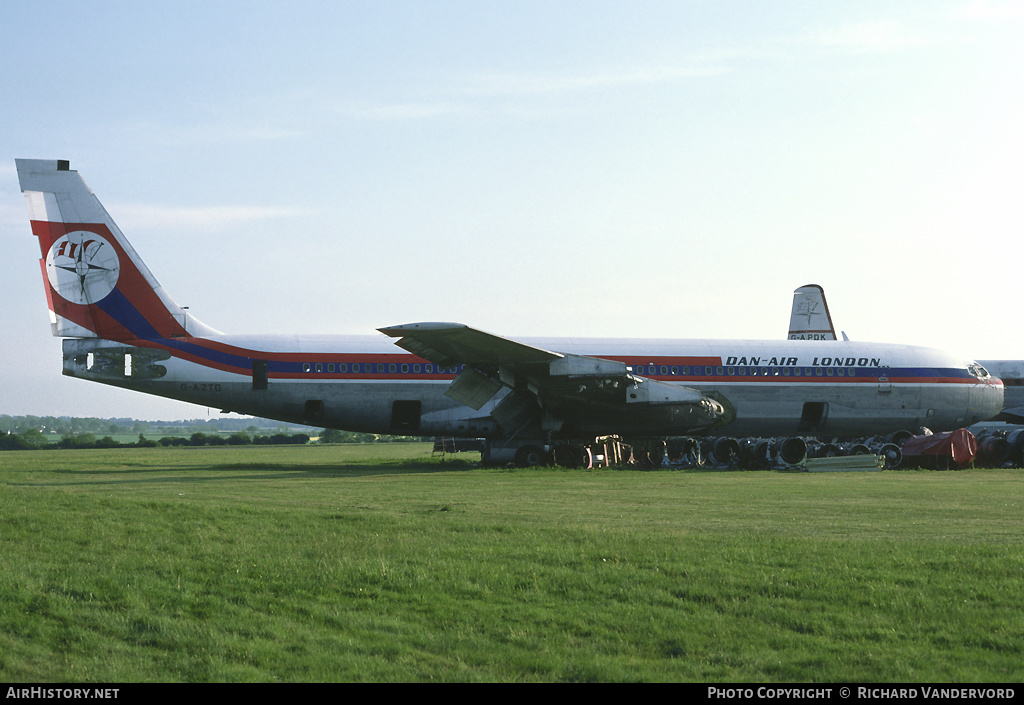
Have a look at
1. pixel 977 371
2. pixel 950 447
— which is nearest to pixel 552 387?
pixel 950 447

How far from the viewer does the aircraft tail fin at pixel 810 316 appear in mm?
51625

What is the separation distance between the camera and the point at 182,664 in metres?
6.11

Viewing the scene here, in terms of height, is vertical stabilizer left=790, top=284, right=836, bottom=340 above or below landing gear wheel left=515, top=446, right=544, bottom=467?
above

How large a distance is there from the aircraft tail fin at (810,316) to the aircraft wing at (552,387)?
86.4 ft

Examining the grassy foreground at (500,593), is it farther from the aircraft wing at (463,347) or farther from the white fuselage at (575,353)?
the white fuselage at (575,353)

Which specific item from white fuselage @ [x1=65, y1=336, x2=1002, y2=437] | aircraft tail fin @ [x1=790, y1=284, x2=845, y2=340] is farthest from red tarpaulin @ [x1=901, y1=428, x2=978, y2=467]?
aircraft tail fin @ [x1=790, y1=284, x2=845, y2=340]

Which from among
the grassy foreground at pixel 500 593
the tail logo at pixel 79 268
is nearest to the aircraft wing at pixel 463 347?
the grassy foreground at pixel 500 593

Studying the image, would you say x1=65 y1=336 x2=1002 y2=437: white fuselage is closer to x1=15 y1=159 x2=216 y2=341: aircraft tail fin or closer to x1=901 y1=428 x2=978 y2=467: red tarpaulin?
x1=15 y1=159 x2=216 y2=341: aircraft tail fin

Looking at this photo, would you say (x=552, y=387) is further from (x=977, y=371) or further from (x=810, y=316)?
(x=810, y=316)

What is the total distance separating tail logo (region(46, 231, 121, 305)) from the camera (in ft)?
84.8

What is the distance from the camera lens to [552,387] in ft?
83.4

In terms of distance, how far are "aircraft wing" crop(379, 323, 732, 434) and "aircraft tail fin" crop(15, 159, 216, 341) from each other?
856 centimetres

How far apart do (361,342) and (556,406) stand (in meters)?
6.70
